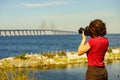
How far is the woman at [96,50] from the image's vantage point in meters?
8.85

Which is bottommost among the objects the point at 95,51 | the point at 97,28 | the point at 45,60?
the point at 45,60

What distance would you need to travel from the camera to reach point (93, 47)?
8898mm

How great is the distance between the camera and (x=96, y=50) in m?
8.92

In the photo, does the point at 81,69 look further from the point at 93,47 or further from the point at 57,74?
the point at 93,47

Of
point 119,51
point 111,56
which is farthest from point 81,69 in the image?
point 119,51

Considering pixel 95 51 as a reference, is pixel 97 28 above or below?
above

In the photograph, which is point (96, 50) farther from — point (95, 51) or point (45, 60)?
point (45, 60)

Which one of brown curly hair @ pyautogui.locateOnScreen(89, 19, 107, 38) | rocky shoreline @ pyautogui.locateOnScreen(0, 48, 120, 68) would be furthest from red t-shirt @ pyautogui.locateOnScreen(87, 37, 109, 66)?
rocky shoreline @ pyautogui.locateOnScreen(0, 48, 120, 68)

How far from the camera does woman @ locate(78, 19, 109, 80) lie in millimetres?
8852

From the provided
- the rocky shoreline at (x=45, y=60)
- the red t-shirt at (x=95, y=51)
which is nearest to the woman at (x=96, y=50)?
the red t-shirt at (x=95, y=51)

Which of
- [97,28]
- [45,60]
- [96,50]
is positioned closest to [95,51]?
[96,50]

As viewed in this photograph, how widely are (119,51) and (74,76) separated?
95.5ft

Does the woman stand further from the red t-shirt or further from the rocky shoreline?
the rocky shoreline

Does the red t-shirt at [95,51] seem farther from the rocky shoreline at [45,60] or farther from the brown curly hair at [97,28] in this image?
the rocky shoreline at [45,60]
